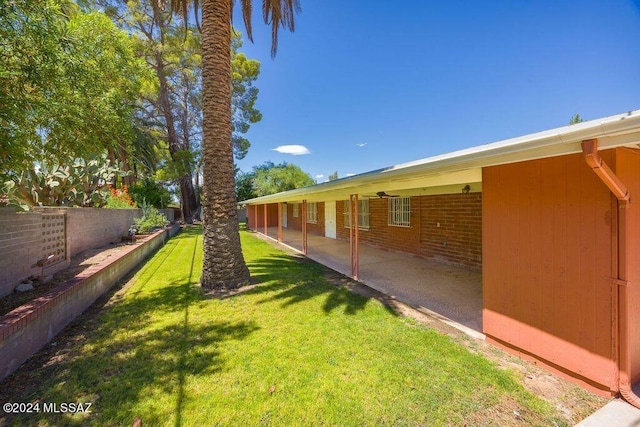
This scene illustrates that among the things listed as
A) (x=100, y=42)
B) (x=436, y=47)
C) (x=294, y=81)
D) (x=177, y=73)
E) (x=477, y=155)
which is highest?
(x=177, y=73)

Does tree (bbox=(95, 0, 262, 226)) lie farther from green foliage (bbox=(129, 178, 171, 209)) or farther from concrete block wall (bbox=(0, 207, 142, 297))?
concrete block wall (bbox=(0, 207, 142, 297))

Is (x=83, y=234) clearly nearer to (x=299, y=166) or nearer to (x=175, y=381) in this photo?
(x=175, y=381)

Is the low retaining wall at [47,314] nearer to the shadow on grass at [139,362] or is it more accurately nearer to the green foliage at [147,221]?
the shadow on grass at [139,362]

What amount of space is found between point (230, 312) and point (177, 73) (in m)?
23.0

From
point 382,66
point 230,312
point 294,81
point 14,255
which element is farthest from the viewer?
point 294,81

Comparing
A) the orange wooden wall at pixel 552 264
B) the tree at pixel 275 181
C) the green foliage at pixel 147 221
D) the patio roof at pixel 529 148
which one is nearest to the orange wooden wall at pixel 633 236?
the orange wooden wall at pixel 552 264

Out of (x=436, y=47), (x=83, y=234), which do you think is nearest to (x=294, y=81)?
(x=436, y=47)

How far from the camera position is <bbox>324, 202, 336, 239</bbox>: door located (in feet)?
49.8

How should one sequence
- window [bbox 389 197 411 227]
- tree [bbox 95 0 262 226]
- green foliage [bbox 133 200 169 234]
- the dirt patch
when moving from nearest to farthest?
the dirt patch, window [bbox 389 197 411 227], green foliage [bbox 133 200 169 234], tree [bbox 95 0 262 226]

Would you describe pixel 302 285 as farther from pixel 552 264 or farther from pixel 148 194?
pixel 148 194

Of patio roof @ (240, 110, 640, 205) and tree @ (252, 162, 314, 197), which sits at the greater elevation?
tree @ (252, 162, 314, 197)

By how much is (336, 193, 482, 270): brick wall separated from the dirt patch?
9.04m

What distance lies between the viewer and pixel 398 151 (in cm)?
4100

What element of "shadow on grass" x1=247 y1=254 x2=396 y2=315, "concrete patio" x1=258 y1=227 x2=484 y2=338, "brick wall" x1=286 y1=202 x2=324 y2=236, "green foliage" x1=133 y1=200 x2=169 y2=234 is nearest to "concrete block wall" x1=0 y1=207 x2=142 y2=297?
"shadow on grass" x1=247 y1=254 x2=396 y2=315
